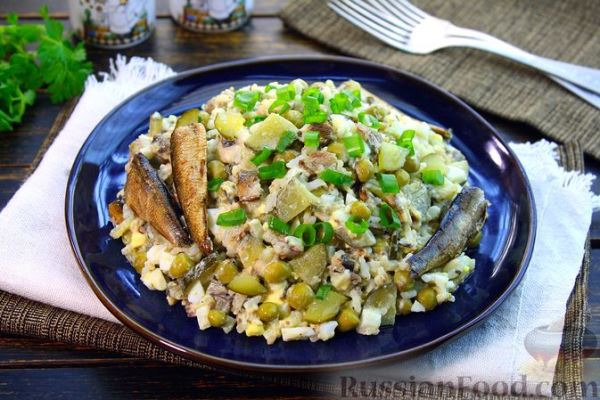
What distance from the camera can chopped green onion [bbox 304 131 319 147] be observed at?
3.01 m

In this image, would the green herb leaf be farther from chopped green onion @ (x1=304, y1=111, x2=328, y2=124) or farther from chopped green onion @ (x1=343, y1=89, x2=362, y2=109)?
chopped green onion @ (x1=343, y1=89, x2=362, y2=109)

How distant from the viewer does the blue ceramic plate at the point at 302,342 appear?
8.88ft

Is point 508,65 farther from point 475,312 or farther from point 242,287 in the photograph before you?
point 242,287

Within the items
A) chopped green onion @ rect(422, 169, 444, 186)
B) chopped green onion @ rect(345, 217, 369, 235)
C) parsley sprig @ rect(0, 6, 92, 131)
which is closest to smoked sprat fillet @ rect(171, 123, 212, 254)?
chopped green onion @ rect(345, 217, 369, 235)

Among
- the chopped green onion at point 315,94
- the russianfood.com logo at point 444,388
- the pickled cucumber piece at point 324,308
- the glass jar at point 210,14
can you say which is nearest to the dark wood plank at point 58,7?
the glass jar at point 210,14

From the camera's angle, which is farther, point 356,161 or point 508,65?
point 508,65

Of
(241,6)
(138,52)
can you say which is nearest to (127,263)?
(138,52)

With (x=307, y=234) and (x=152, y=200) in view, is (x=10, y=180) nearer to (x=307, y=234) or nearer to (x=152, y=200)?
(x=152, y=200)

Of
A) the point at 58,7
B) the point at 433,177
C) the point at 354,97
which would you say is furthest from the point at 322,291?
the point at 58,7

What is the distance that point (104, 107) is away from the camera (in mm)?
4082

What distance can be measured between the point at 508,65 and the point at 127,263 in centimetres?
280

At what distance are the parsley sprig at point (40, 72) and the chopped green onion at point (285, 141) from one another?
1.75 metres

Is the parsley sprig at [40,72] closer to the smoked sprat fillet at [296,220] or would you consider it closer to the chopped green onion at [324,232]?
the smoked sprat fillet at [296,220]

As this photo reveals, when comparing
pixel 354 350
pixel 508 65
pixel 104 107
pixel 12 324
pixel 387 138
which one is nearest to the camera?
pixel 354 350
